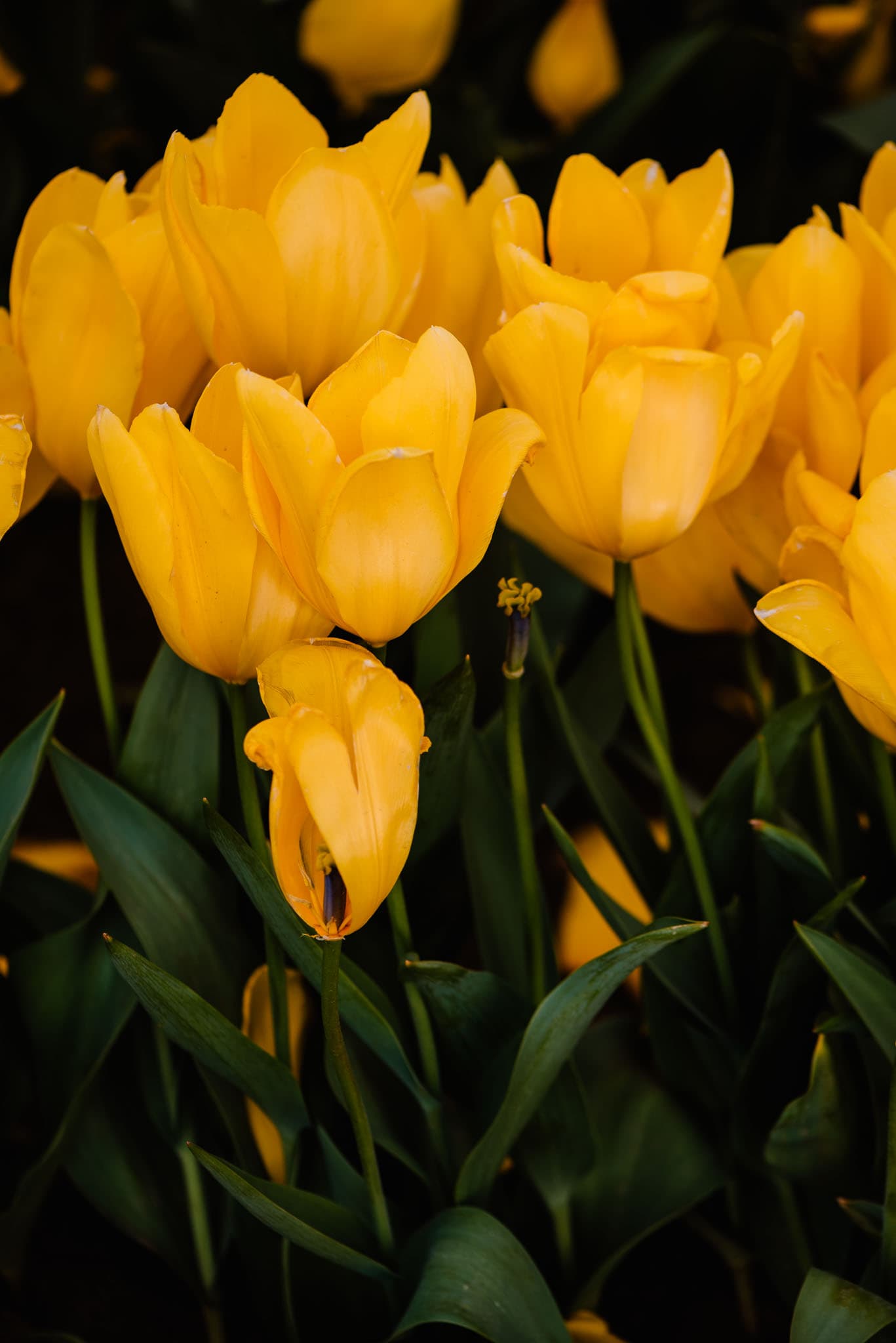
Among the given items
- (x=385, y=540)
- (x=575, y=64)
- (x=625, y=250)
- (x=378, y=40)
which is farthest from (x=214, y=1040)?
(x=575, y=64)

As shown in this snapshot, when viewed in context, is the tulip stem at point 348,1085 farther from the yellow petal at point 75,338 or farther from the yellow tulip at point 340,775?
the yellow petal at point 75,338

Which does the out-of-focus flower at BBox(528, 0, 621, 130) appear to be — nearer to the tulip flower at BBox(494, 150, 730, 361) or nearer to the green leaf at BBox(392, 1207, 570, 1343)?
the tulip flower at BBox(494, 150, 730, 361)

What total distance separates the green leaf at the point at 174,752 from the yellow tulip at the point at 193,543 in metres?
0.09

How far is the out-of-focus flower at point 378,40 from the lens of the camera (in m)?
0.85

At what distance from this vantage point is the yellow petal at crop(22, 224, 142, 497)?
0.37 metres

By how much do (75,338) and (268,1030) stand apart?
231mm

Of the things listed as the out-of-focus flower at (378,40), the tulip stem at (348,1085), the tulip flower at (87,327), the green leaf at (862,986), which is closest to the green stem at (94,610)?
the tulip flower at (87,327)

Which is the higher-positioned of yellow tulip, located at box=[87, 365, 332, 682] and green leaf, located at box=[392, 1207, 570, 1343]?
yellow tulip, located at box=[87, 365, 332, 682]

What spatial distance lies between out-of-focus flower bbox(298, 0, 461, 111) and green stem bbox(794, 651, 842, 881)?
58cm

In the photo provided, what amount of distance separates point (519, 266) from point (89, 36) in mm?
781

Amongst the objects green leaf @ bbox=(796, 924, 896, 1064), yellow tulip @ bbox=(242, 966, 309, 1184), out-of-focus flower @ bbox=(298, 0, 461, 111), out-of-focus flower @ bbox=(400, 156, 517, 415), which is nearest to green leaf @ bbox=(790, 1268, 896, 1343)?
green leaf @ bbox=(796, 924, 896, 1064)

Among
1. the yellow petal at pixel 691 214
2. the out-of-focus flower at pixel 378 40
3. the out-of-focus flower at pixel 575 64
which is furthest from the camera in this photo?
the out-of-focus flower at pixel 575 64

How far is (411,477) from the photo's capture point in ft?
0.99

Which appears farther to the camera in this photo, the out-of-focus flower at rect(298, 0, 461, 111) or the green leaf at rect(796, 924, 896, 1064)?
the out-of-focus flower at rect(298, 0, 461, 111)
